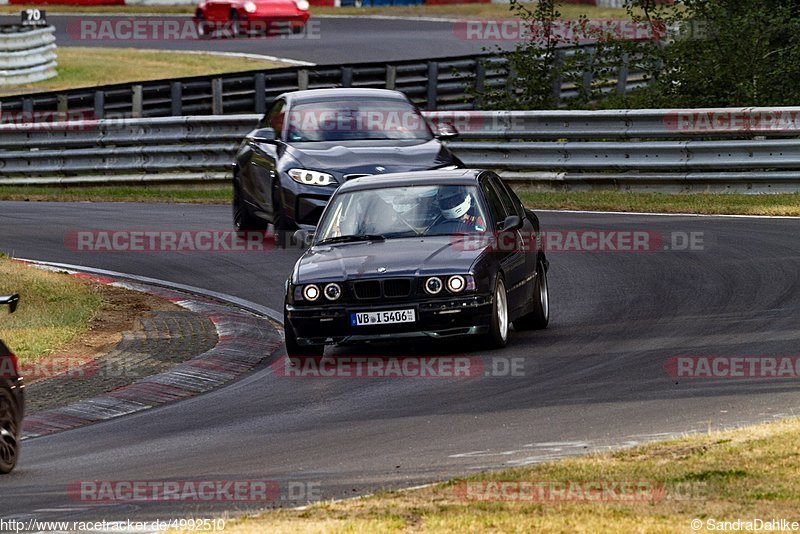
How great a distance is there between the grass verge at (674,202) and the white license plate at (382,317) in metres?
8.77

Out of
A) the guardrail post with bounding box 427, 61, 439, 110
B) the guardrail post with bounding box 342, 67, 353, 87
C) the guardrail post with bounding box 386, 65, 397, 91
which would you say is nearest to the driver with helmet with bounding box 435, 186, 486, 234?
the guardrail post with bounding box 342, 67, 353, 87

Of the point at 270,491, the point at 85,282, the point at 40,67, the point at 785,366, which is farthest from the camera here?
the point at 40,67

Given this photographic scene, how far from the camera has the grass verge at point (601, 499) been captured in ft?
23.1

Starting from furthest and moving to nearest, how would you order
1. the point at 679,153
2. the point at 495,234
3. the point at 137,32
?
the point at 137,32 < the point at 679,153 < the point at 495,234

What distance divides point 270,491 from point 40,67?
112 feet

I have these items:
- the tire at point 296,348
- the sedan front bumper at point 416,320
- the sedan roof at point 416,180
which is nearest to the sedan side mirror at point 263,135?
the sedan roof at point 416,180

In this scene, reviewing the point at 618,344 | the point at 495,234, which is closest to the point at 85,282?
the point at 495,234

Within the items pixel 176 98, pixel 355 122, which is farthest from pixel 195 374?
pixel 176 98

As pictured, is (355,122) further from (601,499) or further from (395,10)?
(395,10)

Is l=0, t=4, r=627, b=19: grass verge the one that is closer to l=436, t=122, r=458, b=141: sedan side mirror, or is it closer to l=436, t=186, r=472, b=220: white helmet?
l=436, t=122, r=458, b=141: sedan side mirror

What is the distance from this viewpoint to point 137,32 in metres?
51.1

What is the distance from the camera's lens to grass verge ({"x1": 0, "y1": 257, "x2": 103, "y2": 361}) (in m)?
13.5

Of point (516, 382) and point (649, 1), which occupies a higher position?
point (649, 1)

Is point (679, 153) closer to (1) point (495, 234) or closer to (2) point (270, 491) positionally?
(1) point (495, 234)
